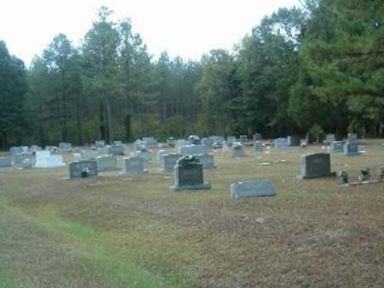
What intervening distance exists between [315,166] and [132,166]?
26.9ft

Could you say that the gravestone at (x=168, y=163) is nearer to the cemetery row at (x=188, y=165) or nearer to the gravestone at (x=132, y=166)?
the cemetery row at (x=188, y=165)

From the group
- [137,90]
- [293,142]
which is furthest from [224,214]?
[137,90]

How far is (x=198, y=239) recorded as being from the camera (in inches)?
425

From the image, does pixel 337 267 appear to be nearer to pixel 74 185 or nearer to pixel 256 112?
pixel 74 185

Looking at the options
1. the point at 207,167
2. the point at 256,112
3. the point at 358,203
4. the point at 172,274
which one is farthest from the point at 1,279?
the point at 256,112

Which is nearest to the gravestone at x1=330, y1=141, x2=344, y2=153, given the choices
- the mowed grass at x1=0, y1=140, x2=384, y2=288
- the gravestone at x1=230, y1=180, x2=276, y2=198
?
the mowed grass at x1=0, y1=140, x2=384, y2=288

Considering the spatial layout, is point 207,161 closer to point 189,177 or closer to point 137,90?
point 189,177

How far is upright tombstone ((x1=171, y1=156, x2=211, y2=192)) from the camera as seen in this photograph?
18.0 m

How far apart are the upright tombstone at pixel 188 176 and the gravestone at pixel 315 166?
3.09 m

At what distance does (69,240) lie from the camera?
1169cm

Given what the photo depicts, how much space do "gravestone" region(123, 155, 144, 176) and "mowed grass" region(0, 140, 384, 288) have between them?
641cm

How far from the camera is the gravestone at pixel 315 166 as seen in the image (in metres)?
19.3

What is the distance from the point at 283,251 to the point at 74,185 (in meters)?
13.1

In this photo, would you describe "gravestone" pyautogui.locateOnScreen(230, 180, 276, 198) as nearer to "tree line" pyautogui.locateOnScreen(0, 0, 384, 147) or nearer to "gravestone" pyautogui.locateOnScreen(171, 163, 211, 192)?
"gravestone" pyautogui.locateOnScreen(171, 163, 211, 192)
